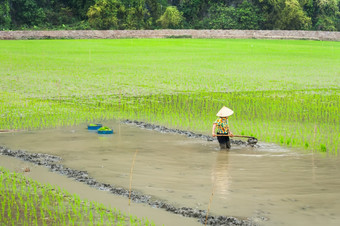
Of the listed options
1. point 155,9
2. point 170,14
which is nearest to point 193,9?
point 155,9

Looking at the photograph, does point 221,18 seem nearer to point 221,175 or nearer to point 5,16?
point 5,16

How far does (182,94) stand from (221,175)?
37.8 ft

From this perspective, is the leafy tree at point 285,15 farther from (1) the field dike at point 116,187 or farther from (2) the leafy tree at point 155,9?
(1) the field dike at point 116,187

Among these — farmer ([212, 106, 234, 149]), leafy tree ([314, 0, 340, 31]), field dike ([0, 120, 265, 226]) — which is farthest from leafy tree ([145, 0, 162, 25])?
farmer ([212, 106, 234, 149])

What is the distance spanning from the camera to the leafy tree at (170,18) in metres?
77.4

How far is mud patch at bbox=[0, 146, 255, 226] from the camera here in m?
7.74

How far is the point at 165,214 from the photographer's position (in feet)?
26.3

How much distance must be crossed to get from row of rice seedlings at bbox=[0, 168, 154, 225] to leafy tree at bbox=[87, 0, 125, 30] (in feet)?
215

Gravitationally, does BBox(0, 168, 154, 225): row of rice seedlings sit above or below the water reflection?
above

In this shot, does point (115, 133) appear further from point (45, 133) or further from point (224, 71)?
point (224, 71)

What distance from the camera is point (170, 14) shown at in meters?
77.3

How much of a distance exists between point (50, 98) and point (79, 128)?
224 inches

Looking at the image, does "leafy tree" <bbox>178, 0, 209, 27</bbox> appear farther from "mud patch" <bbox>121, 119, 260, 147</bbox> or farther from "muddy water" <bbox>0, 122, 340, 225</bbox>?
"muddy water" <bbox>0, 122, 340, 225</bbox>

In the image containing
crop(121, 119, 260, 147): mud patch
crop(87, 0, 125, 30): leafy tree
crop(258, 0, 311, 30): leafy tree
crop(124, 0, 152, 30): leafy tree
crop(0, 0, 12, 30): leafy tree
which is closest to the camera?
crop(121, 119, 260, 147): mud patch
